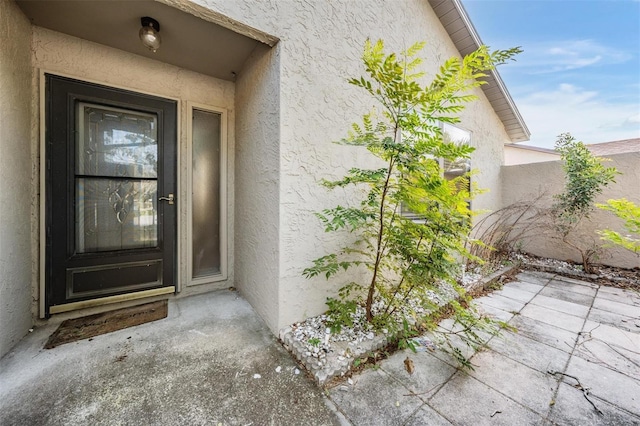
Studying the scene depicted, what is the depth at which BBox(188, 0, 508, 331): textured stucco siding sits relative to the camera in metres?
2.29

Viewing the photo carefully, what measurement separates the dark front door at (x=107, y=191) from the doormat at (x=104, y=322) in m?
0.24

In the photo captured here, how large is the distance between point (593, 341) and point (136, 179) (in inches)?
214

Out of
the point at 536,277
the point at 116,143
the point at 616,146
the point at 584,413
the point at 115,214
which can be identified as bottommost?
the point at 584,413

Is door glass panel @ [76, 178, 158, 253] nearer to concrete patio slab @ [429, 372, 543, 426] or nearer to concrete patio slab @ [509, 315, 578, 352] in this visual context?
concrete patio slab @ [429, 372, 543, 426]

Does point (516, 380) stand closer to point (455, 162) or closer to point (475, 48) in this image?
point (455, 162)

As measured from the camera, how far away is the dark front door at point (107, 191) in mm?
2562

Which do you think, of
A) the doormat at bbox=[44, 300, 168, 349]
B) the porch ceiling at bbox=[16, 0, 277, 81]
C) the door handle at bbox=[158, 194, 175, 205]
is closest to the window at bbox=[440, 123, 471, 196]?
the porch ceiling at bbox=[16, 0, 277, 81]

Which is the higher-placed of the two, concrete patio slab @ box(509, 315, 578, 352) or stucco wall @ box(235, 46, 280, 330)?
stucco wall @ box(235, 46, 280, 330)

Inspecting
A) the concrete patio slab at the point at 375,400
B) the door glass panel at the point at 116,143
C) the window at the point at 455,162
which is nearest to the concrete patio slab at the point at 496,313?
the concrete patio slab at the point at 375,400

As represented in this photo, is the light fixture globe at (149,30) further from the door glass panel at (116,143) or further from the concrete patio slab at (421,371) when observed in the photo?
the concrete patio slab at (421,371)

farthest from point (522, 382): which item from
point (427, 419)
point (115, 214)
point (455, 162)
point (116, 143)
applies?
point (116, 143)

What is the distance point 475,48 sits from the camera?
4.57 m

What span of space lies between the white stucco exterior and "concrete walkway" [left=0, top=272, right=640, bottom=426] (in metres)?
0.53

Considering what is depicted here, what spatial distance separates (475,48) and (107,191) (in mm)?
6534
